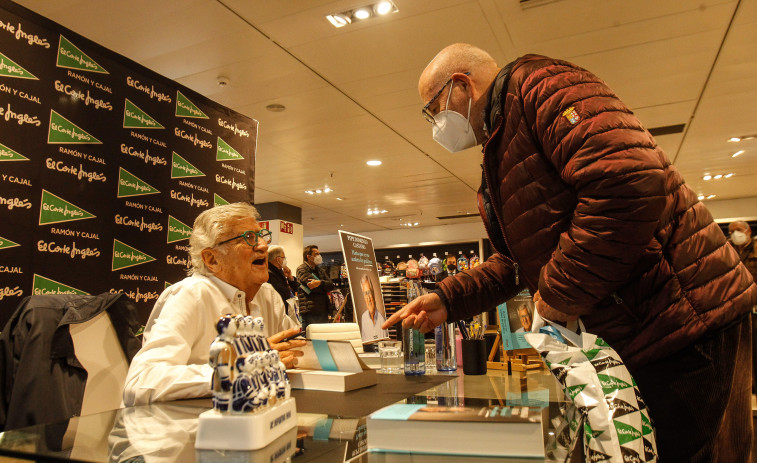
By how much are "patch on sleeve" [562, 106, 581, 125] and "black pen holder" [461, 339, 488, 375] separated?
1258 mm

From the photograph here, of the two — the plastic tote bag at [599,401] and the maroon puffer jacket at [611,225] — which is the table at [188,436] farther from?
the maroon puffer jacket at [611,225]

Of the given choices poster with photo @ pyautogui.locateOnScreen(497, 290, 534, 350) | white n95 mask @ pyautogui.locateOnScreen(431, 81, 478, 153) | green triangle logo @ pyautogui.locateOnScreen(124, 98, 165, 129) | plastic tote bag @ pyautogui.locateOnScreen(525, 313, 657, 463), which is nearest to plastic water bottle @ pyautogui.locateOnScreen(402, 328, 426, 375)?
poster with photo @ pyautogui.locateOnScreen(497, 290, 534, 350)

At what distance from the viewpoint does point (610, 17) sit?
3.95 metres

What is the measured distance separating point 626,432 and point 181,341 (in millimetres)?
1462

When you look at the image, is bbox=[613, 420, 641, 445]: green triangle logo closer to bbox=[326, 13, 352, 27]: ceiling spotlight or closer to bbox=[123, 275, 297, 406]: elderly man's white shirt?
bbox=[123, 275, 297, 406]: elderly man's white shirt

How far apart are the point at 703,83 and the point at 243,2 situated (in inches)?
189

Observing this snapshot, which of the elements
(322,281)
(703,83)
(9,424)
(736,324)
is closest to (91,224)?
(9,424)

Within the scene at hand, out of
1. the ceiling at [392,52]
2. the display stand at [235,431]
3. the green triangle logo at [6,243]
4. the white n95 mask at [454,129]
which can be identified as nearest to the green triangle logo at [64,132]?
the green triangle logo at [6,243]

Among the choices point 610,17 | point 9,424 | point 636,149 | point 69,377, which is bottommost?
point 9,424

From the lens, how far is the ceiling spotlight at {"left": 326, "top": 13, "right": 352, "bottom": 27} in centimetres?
390

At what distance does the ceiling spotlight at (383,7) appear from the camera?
373cm

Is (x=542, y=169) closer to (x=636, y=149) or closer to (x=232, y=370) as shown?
(x=636, y=149)

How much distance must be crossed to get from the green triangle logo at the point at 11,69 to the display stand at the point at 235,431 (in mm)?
2199

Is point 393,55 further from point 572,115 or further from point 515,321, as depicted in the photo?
point 572,115
